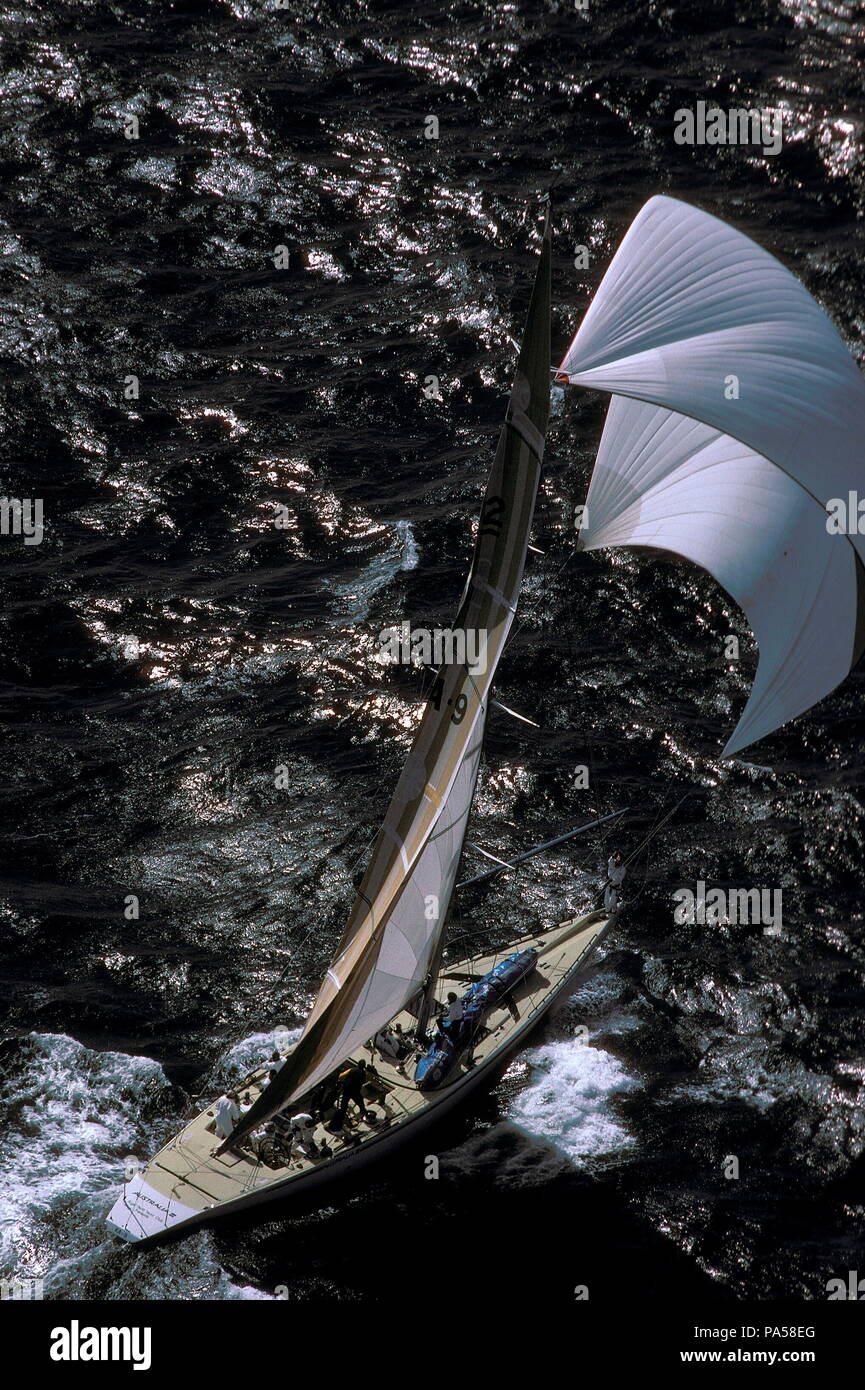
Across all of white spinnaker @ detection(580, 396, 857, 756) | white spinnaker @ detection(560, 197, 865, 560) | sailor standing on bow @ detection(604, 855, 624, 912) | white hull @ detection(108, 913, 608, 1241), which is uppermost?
white spinnaker @ detection(560, 197, 865, 560)

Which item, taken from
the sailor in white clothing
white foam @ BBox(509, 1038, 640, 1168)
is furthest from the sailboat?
white foam @ BBox(509, 1038, 640, 1168)

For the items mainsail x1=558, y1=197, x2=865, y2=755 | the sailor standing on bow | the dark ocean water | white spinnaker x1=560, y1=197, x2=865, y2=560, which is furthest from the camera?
the sailor standing on bow

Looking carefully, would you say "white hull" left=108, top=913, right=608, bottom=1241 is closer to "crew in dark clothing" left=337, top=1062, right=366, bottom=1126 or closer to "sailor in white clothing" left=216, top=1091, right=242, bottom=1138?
"crew in dark clothing" left=337, top=1062, right=366, bottom=1126

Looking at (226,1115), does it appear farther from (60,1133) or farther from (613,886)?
(613,886)

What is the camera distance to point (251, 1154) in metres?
26.3

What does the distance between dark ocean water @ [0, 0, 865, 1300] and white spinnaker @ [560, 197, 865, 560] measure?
11168 millimetres

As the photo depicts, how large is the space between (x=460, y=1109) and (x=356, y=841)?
8.01m

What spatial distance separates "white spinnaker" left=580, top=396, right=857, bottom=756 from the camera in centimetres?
2631

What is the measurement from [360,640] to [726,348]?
16.1 metres

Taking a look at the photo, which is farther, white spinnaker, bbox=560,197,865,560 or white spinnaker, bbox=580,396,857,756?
white spinnaker, bbox=580,396,857,756

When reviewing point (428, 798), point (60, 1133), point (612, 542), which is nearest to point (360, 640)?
point (612, 542)

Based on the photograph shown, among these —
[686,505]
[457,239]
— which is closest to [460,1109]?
[686,505]

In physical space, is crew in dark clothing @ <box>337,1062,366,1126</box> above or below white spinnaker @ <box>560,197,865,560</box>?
below
